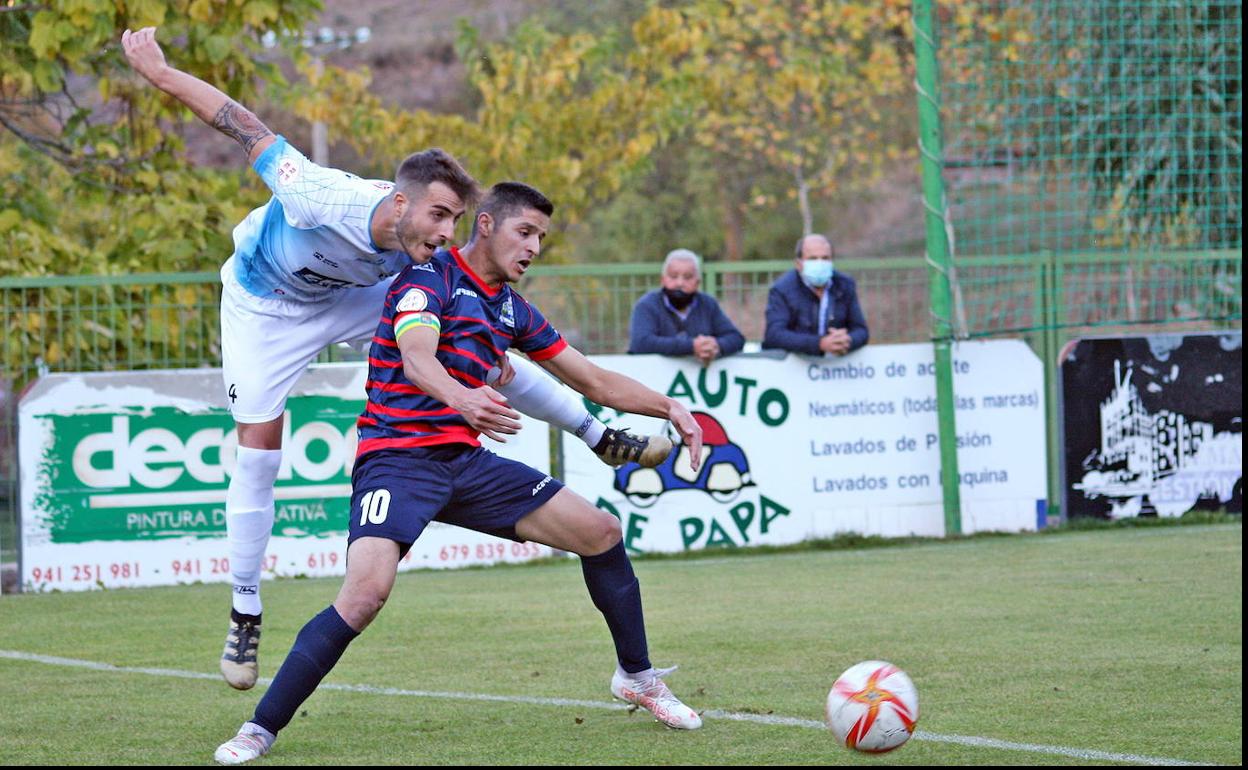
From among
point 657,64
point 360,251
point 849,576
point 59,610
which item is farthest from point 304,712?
point 657,64

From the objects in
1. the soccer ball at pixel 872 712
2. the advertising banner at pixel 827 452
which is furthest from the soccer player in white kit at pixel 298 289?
the advertising banner at pixel 827 452

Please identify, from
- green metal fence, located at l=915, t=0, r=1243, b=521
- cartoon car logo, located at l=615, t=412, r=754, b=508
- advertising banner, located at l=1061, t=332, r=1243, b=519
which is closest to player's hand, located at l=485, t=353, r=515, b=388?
cartoon car logo, located at l=615, t=412, r=754, b=508

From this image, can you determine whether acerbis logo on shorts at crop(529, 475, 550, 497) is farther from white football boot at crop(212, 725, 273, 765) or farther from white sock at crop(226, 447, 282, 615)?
white sock at crop(226, 447, 282, 615)

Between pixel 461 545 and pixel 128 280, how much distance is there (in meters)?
2.86

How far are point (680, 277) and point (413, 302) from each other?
6.83 metres

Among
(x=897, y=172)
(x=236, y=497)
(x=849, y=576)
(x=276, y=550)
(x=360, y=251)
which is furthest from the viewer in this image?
(x=897, y=172)

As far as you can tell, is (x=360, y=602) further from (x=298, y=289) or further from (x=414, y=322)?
(x=298, y=289)

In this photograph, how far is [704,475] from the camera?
1261cm

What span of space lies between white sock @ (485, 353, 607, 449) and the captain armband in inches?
36.0

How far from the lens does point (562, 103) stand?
23.6 metres

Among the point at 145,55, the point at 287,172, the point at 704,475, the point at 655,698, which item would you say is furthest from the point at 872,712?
the point at 704,475

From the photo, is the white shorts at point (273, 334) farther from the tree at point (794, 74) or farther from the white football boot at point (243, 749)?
the tree at point (794, 74)

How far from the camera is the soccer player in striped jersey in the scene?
18.5 ft

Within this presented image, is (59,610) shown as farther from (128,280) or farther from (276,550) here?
(128,280)
